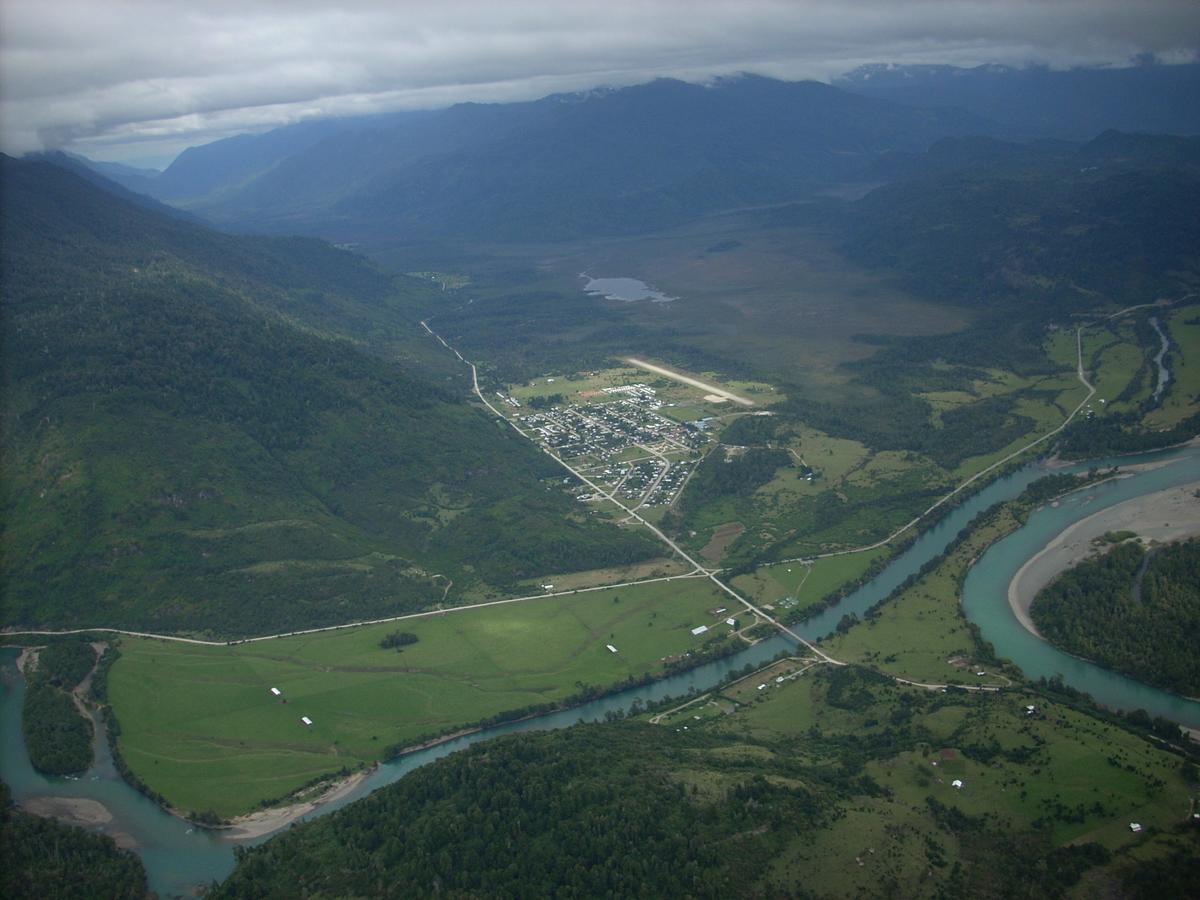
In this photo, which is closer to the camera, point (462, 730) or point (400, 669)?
point (462, 730)

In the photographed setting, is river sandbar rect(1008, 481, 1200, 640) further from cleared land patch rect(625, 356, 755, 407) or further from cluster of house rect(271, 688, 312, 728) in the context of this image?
cluster of house rect(271, 688, 312, 728)

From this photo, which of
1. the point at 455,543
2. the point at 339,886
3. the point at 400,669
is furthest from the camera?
the point at 455,543

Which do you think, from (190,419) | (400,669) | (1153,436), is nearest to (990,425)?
(1153,436)

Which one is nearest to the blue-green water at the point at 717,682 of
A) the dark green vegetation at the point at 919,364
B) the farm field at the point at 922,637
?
the farm field at the point at 922,637

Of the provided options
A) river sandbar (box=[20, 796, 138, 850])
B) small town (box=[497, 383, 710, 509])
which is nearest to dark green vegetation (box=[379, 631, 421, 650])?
river sandbar (box=[20, 796, 138, 850])

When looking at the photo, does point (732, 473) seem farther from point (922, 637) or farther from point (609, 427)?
point (922, 637)

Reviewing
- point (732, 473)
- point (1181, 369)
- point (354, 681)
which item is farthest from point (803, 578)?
point (1181, 369)

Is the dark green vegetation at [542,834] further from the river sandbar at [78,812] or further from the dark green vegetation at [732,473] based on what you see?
the dark green vegetation at [732,473]

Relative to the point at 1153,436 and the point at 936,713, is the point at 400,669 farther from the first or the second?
the point at 1153,436
